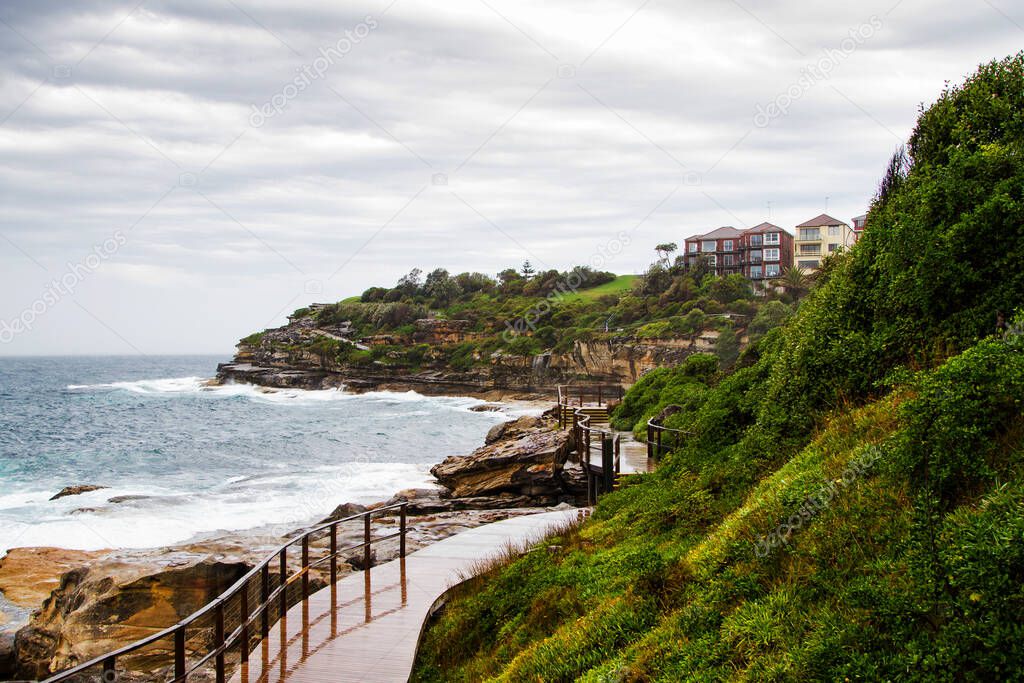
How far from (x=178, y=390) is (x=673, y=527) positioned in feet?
302

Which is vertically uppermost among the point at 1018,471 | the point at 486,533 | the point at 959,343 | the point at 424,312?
the point at 424,312

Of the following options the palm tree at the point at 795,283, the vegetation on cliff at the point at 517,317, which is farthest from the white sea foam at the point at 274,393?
the palm tree at the point at 795,283

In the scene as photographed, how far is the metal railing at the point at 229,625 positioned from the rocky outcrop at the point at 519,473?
23.6 ft

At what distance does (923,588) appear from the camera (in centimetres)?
400

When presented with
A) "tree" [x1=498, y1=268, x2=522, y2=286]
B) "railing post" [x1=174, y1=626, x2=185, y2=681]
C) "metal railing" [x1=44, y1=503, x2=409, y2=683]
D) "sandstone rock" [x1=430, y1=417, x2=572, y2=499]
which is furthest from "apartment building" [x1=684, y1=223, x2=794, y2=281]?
"railing post" [x1=174, y1=626, x2=185, y2=681]

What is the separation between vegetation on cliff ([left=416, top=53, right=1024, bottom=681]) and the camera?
13.0 feet

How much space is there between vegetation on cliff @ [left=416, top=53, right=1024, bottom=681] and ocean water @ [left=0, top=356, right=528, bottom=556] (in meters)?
14.9

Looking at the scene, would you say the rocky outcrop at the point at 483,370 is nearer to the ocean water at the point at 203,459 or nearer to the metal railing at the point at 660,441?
the ocean water at the point at 203,459

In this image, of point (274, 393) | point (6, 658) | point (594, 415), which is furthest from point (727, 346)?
point (6, 658)

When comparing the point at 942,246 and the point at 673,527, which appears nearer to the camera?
the point at 942,246

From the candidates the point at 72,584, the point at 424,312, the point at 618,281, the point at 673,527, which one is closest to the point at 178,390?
the point at 424,312

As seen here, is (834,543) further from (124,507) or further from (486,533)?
(124,507)

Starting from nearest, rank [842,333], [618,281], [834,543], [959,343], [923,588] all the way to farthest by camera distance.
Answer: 1. [923,588]
2. [834,543]
3. [959,343]
4. [842,333]
5. [618,281]

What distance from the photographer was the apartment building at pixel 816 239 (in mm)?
79812
